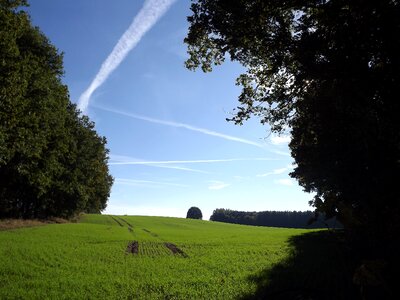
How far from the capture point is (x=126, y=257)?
23.8m

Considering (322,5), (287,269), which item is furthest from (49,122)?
(322,5)

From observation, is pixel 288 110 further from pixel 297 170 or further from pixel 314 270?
pixel 297 170

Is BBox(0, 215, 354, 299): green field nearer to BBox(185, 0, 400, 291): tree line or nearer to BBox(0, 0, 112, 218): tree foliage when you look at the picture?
BBox(185, 0, 400, 291): tree line

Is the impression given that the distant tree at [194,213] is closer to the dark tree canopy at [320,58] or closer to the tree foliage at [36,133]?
the tree foliage at [36,133]

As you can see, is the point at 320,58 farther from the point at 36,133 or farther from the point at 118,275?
the point at 36,133

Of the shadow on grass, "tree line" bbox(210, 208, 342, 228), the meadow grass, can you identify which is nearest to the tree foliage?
the meadow grass

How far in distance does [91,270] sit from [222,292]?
24.0ft

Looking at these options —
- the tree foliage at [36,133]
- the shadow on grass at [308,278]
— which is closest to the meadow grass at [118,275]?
the shadow on grass at [308,278]

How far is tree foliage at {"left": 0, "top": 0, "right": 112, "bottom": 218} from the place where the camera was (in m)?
29.1

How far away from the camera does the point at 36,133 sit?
1484 inches

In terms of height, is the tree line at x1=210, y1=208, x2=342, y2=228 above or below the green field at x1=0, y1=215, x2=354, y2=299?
above

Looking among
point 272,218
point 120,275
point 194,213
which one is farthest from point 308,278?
point 194,213

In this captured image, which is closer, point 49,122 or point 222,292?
point 222,292

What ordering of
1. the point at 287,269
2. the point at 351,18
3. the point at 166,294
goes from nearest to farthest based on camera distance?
1. the point at 351,18
2. the point at 166,294
3. the point at 287,269
